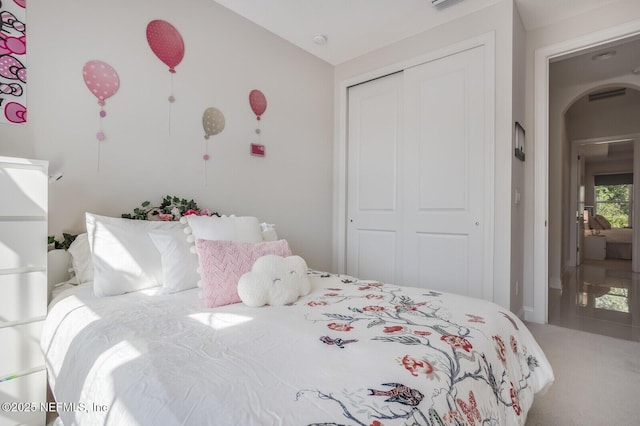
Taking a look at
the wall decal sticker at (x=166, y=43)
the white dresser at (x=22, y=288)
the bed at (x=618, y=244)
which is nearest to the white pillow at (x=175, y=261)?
the white dresser at (x=22, y=288)

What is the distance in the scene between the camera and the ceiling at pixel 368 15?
95.0 inches

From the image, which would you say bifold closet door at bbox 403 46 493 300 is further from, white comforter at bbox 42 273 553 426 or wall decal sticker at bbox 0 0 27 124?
wall decal sticker at bbox 0 0 27 124

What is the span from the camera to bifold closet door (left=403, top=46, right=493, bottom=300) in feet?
8.21

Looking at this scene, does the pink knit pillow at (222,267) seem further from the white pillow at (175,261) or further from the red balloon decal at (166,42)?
the red balloon decal at (166,42)

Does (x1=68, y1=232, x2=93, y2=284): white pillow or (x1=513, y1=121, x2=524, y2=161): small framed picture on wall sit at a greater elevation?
(x1=513, y1=121, x2=524, y2=161): small framed picture on wall

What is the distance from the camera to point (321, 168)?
3.31 metres

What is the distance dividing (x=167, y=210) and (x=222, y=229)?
50 centimetres

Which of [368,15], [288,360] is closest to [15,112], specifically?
[288,360]

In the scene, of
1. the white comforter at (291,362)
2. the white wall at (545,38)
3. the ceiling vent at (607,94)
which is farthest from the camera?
the ceiling vent at (607,94)

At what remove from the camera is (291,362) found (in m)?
0.80

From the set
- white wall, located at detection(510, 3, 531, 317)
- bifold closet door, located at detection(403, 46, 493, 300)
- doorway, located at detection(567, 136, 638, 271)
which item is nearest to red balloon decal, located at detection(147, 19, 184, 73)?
bifold closet door, located at detection(403, 46, 493, 300)

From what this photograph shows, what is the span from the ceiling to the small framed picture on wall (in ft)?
3.08

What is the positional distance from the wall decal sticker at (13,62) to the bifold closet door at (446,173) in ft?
8.61

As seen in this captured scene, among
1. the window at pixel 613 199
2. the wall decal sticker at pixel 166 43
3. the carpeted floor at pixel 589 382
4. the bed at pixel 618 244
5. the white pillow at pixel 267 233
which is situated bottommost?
the carpeted floor at pixel 589 382
